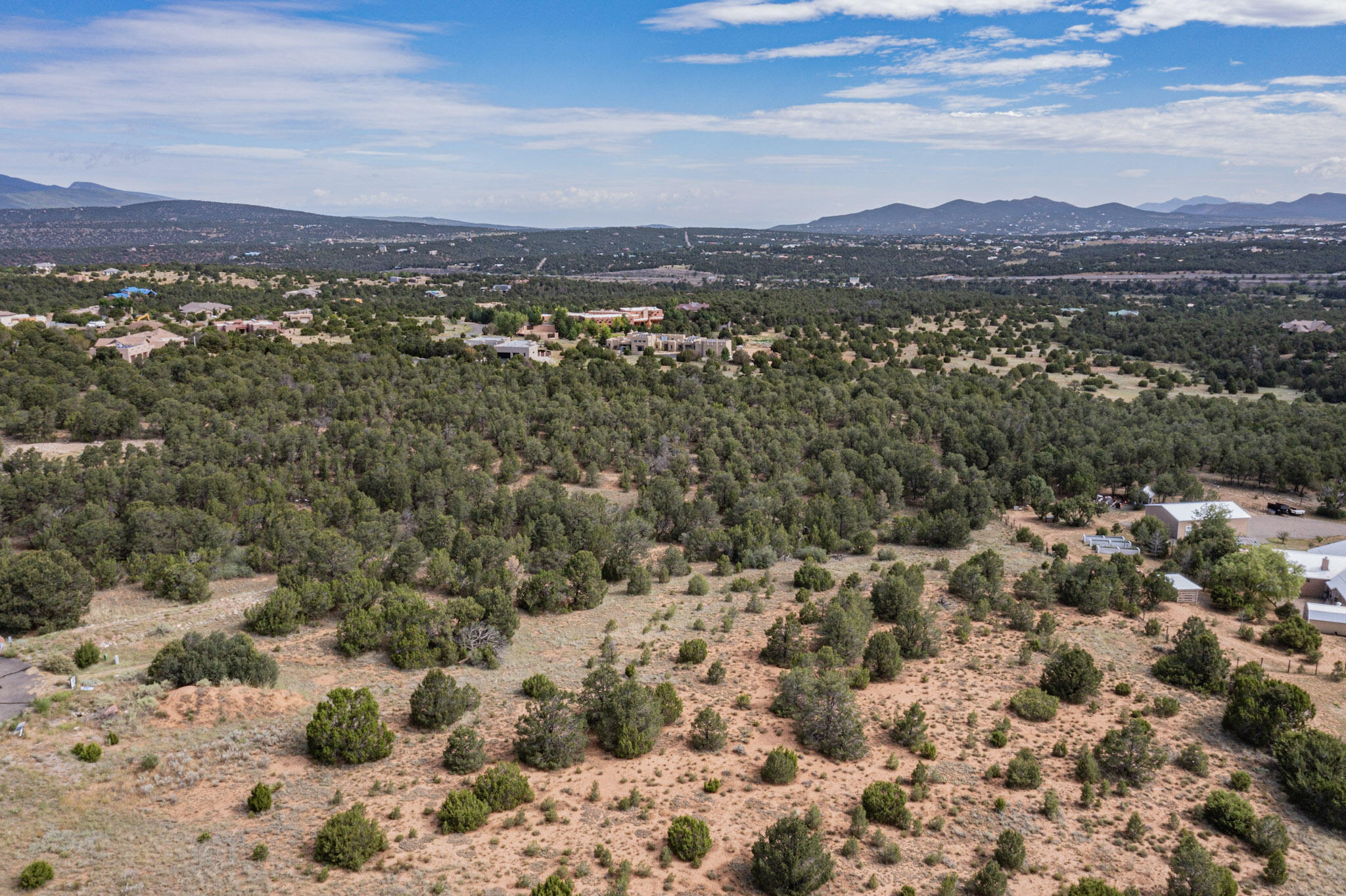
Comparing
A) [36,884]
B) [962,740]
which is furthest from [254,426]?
[962,740]

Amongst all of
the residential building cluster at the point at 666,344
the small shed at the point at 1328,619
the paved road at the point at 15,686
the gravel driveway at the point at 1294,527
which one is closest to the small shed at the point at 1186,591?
the small shed at the point at 1328,619

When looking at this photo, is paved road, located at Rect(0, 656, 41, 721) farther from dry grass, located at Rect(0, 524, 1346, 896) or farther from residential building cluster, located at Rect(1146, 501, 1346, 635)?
residential building cluster, located at Rect(1146, 501, 1346, 635)

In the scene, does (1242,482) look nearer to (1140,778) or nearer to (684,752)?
(1140,778)

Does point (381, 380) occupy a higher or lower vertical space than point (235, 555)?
higher

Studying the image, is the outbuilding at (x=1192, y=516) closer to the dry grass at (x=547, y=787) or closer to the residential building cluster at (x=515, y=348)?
the dry grass at (x=547, y=787)

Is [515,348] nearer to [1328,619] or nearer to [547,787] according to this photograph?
[547,787]

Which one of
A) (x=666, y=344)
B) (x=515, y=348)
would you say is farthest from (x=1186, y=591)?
(x=666, y=344)

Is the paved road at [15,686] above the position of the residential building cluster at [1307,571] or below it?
above
